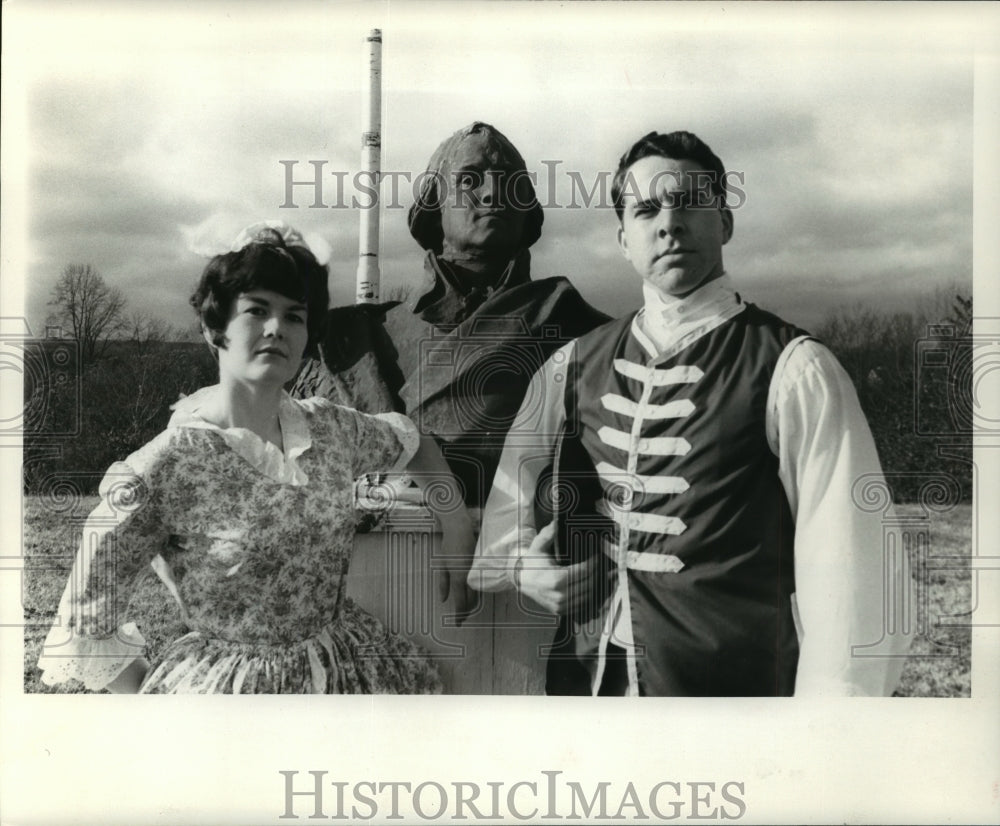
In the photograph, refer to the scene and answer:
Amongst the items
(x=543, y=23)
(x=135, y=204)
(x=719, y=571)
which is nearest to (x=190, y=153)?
(x=135, y=204)

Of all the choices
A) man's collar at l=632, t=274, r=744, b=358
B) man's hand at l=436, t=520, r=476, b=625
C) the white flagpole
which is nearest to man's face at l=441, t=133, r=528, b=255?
the white flagpole

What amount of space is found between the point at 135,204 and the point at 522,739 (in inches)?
78.7

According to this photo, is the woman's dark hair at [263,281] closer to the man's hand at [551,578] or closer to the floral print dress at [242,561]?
the floral print dress at [242,561]

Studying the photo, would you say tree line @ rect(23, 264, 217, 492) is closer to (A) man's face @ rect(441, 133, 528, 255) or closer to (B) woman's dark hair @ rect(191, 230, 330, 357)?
(B) woman's dark hair @ rect(191, 230, 330, 357)

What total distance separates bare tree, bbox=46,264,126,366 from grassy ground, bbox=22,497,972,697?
1.65 ft

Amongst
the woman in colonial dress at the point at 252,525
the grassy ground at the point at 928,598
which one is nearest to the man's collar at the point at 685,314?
the woman in colonial dress at the point at 252,525

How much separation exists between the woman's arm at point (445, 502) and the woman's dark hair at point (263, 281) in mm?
451

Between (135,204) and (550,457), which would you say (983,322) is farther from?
(135,204)

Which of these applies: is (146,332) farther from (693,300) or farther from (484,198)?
(693,300)

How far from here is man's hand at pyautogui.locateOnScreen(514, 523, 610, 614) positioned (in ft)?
Result: 12.0

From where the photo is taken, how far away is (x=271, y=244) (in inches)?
144

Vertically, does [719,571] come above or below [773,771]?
above

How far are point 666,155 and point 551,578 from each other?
1.31 meters

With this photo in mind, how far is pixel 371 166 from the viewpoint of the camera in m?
3.72
